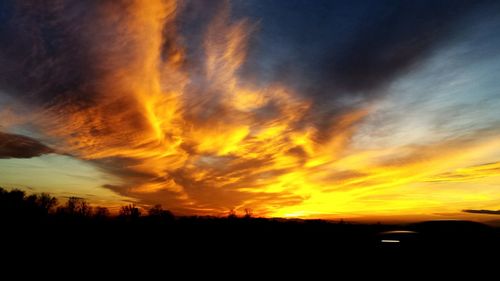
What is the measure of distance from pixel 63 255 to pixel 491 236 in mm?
16494

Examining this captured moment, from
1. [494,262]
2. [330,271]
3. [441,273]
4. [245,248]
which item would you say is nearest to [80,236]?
[245,248]

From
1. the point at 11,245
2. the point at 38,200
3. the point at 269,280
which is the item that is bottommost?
the point at 269,280

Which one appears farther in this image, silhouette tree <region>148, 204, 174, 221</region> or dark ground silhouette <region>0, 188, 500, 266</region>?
silhouette tree <region>148, 204, 174, 221</region>

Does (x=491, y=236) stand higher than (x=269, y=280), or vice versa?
(x=491, y=236)

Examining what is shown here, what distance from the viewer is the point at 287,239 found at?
69.7 feet

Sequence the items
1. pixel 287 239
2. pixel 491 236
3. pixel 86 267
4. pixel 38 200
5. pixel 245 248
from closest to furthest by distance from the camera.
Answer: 1. pixel 491 236
2. pixel 86 267
3. pixel 245 248
4. pixel 287 239
5. pixel 38 200

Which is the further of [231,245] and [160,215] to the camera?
[160,215]

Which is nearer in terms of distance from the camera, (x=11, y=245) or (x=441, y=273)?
(x=441, y=273)

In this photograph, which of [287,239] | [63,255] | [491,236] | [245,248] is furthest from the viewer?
[287,239]

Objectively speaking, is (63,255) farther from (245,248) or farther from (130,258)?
(245,248)

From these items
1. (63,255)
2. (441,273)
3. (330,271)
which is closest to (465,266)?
(441,273)

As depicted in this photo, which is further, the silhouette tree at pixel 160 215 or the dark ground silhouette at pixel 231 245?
the silhouette tree at pixel 160 215

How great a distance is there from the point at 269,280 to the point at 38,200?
59413mm

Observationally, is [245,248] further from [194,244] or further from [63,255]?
[63,255]
